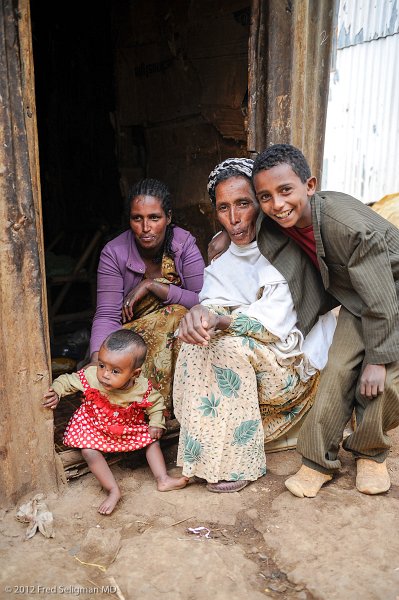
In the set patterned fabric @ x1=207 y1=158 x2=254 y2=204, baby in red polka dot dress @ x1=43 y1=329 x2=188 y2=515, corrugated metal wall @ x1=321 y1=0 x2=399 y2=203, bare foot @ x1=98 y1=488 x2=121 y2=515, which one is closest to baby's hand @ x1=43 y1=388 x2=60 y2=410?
baby in red polka dot dress @ x1=43 y1=329 x2=188 y2=515

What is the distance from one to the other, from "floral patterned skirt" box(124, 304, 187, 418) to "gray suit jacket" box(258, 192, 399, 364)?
0.65 m

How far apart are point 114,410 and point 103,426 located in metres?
0.09

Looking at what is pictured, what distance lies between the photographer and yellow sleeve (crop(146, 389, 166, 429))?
2646 mm

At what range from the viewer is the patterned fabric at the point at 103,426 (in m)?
2.53

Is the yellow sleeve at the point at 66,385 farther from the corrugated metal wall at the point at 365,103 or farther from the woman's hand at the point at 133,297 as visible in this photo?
the corrugated metal wall at the point at 365,103

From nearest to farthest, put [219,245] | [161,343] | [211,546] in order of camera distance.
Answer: [211,546] → [219,245] → [161,343]

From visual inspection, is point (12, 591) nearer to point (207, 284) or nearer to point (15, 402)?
point (15, 402)

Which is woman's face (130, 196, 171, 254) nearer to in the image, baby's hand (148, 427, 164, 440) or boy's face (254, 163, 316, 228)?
boy's face (254, 163, 316, 228)

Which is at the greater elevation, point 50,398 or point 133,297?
point 133,297

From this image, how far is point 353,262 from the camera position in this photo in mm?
2342

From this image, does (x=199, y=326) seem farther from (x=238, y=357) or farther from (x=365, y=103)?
(x=365, y=103)

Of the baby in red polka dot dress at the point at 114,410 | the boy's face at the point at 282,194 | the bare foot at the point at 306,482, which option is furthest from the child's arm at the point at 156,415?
the boy's face at the point at 282,194

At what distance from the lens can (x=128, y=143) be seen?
16.1 ft

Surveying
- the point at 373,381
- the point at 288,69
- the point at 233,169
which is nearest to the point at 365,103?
the point at 288,69
